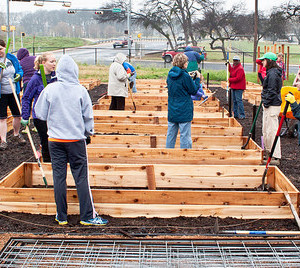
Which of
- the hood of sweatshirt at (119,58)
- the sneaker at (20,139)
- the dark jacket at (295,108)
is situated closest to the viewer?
the dark jacket at (295,108)

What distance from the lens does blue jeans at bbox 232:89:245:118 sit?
34.3 feet

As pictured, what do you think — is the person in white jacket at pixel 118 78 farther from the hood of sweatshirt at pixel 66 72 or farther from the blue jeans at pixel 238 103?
the hood of sweatshirt at pixel 66 72

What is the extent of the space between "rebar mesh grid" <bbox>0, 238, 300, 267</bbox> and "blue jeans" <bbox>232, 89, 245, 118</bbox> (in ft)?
23.1

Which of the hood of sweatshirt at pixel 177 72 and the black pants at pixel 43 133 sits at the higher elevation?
the hood of sweatshirt at pixel 177 72

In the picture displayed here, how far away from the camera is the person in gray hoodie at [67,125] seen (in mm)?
4059

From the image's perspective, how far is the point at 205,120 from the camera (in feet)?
27.4

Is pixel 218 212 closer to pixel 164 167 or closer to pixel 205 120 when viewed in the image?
pixel 164 167

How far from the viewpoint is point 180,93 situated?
6102mm

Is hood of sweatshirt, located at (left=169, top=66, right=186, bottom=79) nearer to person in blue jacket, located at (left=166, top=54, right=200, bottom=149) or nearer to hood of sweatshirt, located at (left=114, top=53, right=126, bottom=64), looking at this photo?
person in blue jacket, located at (left=166, top=54, right=200, bottom=149)

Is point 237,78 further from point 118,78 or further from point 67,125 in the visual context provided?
point 67,125

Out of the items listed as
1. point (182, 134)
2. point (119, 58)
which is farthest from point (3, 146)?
point (182, 134)

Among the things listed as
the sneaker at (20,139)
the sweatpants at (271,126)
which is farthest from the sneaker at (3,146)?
the sweatpants at (271,126)

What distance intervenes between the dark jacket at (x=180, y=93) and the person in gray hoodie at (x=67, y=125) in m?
2.15

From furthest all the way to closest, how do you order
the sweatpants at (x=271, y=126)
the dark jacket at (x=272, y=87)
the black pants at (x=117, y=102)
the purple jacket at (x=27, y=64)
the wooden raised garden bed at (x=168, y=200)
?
the black pants at (x=117, y=102), the purple jacket at (x=27, y=64), the sweatpants at (x=271, y=126), the dark jacket at (x=272, y=87), the wooden raised garden bed at (x=168, y=200)
